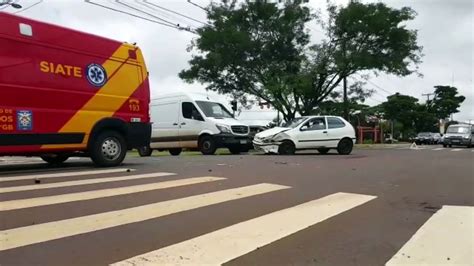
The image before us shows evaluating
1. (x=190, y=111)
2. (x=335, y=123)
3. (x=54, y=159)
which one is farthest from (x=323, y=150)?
(x=54, y=159)

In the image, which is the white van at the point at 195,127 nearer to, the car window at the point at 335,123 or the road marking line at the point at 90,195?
the car window at the point at 335,123

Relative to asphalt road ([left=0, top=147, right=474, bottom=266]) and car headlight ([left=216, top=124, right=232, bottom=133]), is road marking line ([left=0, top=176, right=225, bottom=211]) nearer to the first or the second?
asphalt road ([left=0, top=147, right=474, bottom=266])

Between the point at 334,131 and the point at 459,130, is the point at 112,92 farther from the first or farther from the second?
the point at 459,130

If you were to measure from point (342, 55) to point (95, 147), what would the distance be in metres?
23.5

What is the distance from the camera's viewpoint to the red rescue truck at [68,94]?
361 inches

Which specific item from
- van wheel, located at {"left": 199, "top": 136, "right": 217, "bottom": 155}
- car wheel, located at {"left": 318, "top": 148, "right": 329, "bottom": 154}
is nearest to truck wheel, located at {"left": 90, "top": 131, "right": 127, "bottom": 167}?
van wheel, located at {"left": 199, "top": 136, "right": 217, "bottom": 155}

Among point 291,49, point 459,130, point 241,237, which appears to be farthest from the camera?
point 459,130

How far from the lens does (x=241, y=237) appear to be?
498 cm

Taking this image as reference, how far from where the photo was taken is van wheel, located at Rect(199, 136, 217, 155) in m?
→ 18.5

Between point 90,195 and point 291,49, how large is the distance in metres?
27.7

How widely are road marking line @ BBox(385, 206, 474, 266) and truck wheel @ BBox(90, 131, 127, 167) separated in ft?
22.6

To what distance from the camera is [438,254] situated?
4.63 meters

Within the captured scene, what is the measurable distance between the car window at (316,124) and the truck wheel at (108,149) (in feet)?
29.8

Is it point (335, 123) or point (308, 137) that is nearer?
point (308, 137)
